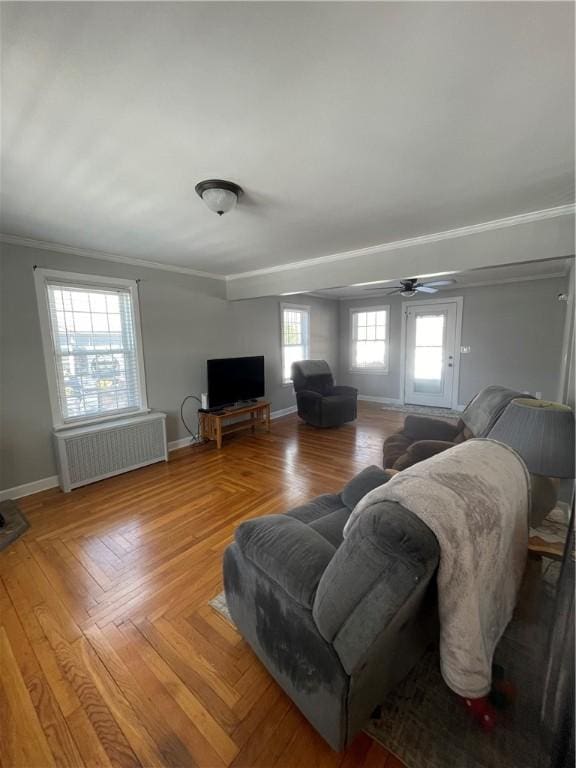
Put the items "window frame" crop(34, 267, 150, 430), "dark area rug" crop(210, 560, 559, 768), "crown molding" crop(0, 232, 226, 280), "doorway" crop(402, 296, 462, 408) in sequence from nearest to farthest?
"dark area rug" crop(210, 560, 559, 768) < "crown molding" crop(0, 232, 226, 280) < "window frame" crop(34, 267, 150, 430) < "doorway" crop(402, 296, 462, 408)

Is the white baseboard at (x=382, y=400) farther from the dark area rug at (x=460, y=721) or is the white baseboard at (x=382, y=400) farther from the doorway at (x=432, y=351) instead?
the dark area rug at (x=460, y=721)

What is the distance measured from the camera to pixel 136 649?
1466 millimetres

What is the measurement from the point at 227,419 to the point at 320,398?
60.3 inches

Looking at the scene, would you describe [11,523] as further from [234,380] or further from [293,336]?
[293,336]

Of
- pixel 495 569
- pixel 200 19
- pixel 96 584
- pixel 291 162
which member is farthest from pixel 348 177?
pixel 96 584

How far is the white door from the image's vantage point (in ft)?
18.9

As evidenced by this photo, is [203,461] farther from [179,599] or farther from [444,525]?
[444,525]

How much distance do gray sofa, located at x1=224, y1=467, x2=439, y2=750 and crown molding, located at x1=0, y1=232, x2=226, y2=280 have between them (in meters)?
3.28

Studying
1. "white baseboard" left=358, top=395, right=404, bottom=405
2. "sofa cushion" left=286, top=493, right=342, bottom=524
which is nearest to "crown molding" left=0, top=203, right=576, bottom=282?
"sofa cushion" left=286, top=493, right=342, bottom=524

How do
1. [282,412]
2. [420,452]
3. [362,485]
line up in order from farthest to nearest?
[282,412] → [420,452] → [362,485]

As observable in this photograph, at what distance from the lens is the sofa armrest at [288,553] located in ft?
3.51

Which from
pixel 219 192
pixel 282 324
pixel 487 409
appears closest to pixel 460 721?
pixel 487 409

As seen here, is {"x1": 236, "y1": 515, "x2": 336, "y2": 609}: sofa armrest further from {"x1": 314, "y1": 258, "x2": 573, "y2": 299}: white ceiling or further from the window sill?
{"x1": 314, "y1": 258, "x2": 573, "y2": 299}: white ceiling

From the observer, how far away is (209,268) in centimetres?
402
